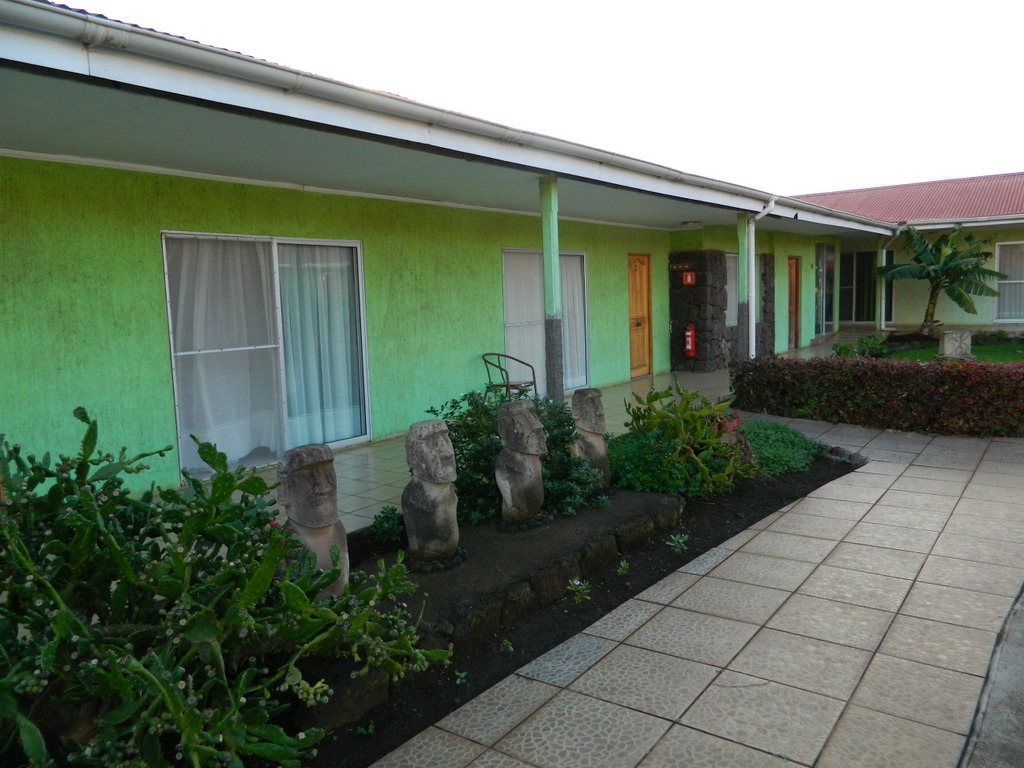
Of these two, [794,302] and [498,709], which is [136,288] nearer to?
[498,709]

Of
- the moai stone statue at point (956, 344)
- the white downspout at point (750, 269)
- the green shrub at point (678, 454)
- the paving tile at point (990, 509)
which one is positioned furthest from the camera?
the moai stone statue at point (956, 344)

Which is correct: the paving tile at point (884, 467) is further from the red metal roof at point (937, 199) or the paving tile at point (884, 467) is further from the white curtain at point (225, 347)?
the red metal roof at point (937, 199)

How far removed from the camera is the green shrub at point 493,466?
15.3ft

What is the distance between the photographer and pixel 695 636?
3416mm

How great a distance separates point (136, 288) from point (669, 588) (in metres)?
4.46

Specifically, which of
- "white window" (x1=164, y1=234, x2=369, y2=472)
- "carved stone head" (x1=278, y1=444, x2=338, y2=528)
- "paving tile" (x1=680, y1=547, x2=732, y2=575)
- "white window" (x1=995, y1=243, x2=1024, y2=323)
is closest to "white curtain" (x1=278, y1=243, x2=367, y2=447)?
"white window" (x1=164, y1=234, x2=369, y2=472)

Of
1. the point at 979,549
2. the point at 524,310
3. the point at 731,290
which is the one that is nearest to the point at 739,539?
the point at 979,549

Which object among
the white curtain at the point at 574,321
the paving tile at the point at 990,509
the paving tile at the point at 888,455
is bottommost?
the paving tile at the point at 990,509

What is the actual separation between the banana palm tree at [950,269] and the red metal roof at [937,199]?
1.86 feet

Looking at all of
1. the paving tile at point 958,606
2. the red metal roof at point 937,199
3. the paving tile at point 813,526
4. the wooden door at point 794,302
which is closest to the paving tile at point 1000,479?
the paving tile at point 813,526

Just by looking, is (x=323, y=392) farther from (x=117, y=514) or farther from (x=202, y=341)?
(x=117, y=514)

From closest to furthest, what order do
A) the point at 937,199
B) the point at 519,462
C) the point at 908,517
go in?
the point at 519,462 → the point at 908,517 → the point at 937,199

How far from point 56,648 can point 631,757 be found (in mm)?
1783

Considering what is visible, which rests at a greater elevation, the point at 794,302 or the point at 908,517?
the point at 794,302
